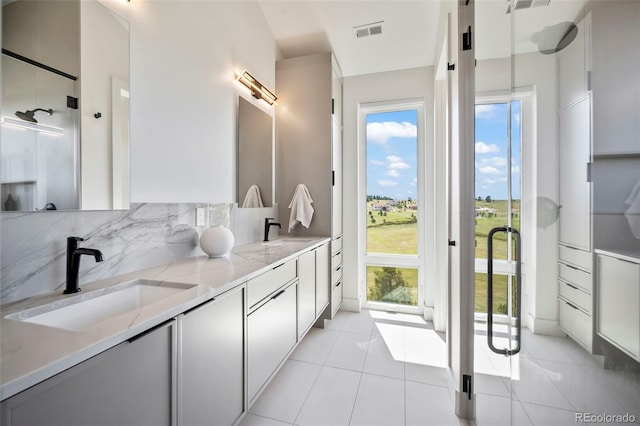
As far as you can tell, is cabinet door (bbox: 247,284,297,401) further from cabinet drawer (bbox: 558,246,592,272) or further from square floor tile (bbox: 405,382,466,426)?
cabinet drawer (bbox: 558,246,592,272)

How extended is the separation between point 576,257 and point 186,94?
80.9 inches

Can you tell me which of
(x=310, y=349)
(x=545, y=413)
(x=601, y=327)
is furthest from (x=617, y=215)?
(x=310, y=349)

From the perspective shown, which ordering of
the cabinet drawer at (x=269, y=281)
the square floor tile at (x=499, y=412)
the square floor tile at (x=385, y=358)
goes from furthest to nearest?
1. the square floor tile at (x=385, y=358)
2. the cabinet drawer at (x=269, y=281)
3. the square floor tile at (x=499, y=412)

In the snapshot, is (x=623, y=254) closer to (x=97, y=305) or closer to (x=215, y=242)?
(x=97, y=305)

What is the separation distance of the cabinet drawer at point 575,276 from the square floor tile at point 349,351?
1.63 meters

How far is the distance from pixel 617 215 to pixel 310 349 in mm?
2222

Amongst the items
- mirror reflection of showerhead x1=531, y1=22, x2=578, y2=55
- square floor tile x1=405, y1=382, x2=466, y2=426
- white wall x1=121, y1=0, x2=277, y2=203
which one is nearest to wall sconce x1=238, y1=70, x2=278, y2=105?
white wall x1=121, y1=0, x2=277, y2=203

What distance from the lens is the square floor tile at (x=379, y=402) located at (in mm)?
1544

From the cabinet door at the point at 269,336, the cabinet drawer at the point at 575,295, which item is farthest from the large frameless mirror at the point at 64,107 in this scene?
the cabinet drawer at the point at 575,295

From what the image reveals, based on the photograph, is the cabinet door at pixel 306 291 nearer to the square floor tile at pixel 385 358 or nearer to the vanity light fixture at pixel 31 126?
the square floor tile at pixel 385 358

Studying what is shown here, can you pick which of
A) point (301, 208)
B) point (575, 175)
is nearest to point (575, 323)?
point (575, 175)

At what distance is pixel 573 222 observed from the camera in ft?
2.54

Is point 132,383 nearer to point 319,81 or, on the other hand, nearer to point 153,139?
point 153,139

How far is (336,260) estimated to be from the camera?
119 inches
